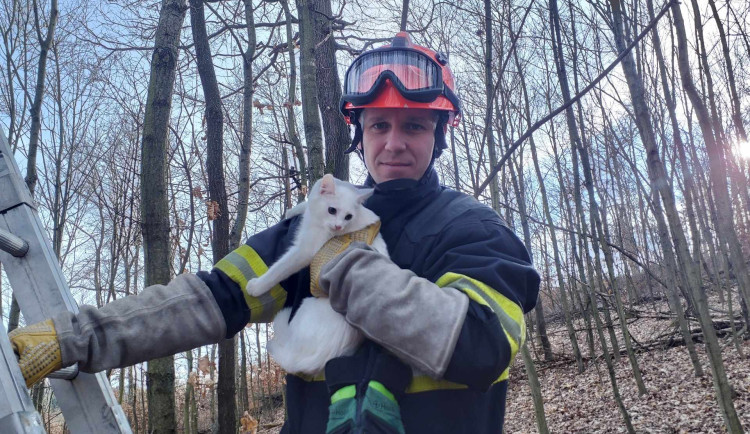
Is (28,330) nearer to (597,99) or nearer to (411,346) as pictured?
(411,346)

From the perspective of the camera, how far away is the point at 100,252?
15883 millimetres

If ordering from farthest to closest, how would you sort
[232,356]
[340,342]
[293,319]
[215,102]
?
[215,102], [232,356], [293,319], [340,342]

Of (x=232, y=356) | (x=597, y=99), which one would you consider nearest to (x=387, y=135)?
(x=232, y=356)

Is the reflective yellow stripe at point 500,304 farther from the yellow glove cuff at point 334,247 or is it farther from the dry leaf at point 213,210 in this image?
the dry leaf at point 213,210

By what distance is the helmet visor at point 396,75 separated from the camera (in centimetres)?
226

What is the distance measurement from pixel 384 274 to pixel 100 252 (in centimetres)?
1696

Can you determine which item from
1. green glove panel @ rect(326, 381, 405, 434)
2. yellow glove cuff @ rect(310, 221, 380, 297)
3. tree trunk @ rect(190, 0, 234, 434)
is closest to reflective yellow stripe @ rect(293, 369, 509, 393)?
green glove panel @ rect(326, 381, 405, 434)

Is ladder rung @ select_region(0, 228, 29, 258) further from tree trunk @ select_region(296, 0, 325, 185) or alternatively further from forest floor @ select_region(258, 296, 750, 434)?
forest floor @ select_region(258, 296, 750, 434)

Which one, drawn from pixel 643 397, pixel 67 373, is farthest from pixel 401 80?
pixel 643 397

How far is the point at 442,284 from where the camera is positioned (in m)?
1.70

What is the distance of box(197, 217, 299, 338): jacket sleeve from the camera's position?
84.0 inches

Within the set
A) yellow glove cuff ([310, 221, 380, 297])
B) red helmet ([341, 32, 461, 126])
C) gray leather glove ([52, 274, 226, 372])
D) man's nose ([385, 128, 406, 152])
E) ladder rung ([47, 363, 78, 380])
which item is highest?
red helmet ([341, 32, 461, 126])

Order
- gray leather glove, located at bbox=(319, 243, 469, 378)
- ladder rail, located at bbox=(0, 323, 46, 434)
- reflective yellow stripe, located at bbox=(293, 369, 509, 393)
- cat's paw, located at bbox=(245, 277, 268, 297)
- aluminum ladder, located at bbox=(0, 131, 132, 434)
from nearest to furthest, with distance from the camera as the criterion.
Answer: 1. ladder rail, located at bbox=(0, 323, 46, 434)
2. gray leather glove, located at bbox=(319, 243, 469, 378)
3. reflective yellow stripe, located at bbox=(293, 369, 509, 393)
4. aluminum ladder, located at bbox=(0, 131, 132, 434)
5. cat's paw, located at bbox=(245, 277, 268, 297)

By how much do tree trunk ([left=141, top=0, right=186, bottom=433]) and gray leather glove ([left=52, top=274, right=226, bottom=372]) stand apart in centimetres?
261
